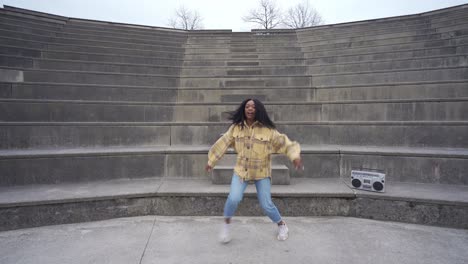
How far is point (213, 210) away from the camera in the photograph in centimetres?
366

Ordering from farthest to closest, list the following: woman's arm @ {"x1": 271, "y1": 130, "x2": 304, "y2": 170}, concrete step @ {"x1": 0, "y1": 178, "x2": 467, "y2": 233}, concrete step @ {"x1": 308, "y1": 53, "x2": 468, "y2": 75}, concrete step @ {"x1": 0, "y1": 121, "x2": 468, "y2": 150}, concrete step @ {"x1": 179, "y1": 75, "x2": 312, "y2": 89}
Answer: concrete step @ {"x1": 179, "y1": 75, "x2": 312, "y2": 89} < concrete step @ {"x1": 308, "y1": 53, "x2": 468, "y2": 75} < concrete step @ {"x1": 0, "y1": 121, "x2": 468, "y2": 150} < concrete step @ {"x1": 0, "y1": 178, "x2": 467, "y2": 233} < woman's arm @ {"x1": 271, "y1": 130, "x2": 304, "y2": 170}

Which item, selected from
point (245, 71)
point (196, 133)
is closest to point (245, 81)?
point (245, 71)

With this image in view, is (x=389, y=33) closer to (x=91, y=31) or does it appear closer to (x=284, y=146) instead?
(x=284, y=146)

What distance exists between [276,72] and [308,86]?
3.86 feet

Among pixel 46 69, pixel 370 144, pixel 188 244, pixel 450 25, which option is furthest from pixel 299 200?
pixel 450 25

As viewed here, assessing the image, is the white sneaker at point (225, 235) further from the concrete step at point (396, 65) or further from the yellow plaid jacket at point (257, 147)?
the concrete step at point (396, 65)

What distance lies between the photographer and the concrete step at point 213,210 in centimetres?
303

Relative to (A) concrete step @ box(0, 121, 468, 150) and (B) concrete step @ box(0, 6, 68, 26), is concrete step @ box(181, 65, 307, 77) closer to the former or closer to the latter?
(A) concrete step @ box(0, 121, 468, 150)

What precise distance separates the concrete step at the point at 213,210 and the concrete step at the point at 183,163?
22 centimetres

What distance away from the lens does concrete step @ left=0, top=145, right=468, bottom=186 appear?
3.91 metres

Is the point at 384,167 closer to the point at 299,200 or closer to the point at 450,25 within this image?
the point at 299,200

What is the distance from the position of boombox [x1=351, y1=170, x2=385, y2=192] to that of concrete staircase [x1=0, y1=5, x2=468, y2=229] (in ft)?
0.52

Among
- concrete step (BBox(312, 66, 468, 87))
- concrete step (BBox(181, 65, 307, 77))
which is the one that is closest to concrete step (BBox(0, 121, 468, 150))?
concrete step (BBox(312, 66, 468, 87))

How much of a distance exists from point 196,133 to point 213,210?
5.99 feet
